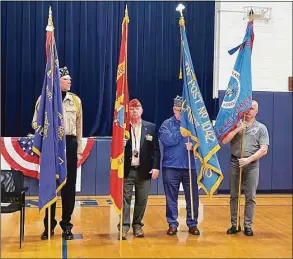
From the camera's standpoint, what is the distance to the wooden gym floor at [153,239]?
13.9 feet

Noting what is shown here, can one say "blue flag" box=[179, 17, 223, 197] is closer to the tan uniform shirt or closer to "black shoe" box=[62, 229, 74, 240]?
the tan uniform shirt

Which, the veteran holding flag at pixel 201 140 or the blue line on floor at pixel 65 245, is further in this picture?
the veteran holding flag at pixel 201 140

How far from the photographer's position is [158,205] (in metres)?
6.85

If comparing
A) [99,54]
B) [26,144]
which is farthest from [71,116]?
[99,54]

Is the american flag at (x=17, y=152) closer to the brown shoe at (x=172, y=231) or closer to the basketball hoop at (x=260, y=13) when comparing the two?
the brown shoe at (x=172, y=231)

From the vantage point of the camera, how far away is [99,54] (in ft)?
27.4

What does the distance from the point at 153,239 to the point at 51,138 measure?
1.39 metres

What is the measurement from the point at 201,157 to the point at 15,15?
15.4 ft

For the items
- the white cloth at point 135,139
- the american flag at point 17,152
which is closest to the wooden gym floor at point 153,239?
the white cloth at point 135,139

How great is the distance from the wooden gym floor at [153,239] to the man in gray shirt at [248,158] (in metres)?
0.24

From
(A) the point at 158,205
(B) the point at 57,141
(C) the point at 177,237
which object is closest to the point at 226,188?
(A) the point at 158,205

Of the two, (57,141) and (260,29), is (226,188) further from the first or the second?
(57,141)

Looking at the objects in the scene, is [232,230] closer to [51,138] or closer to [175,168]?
[175,168]

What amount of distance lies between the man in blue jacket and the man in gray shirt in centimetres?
43
